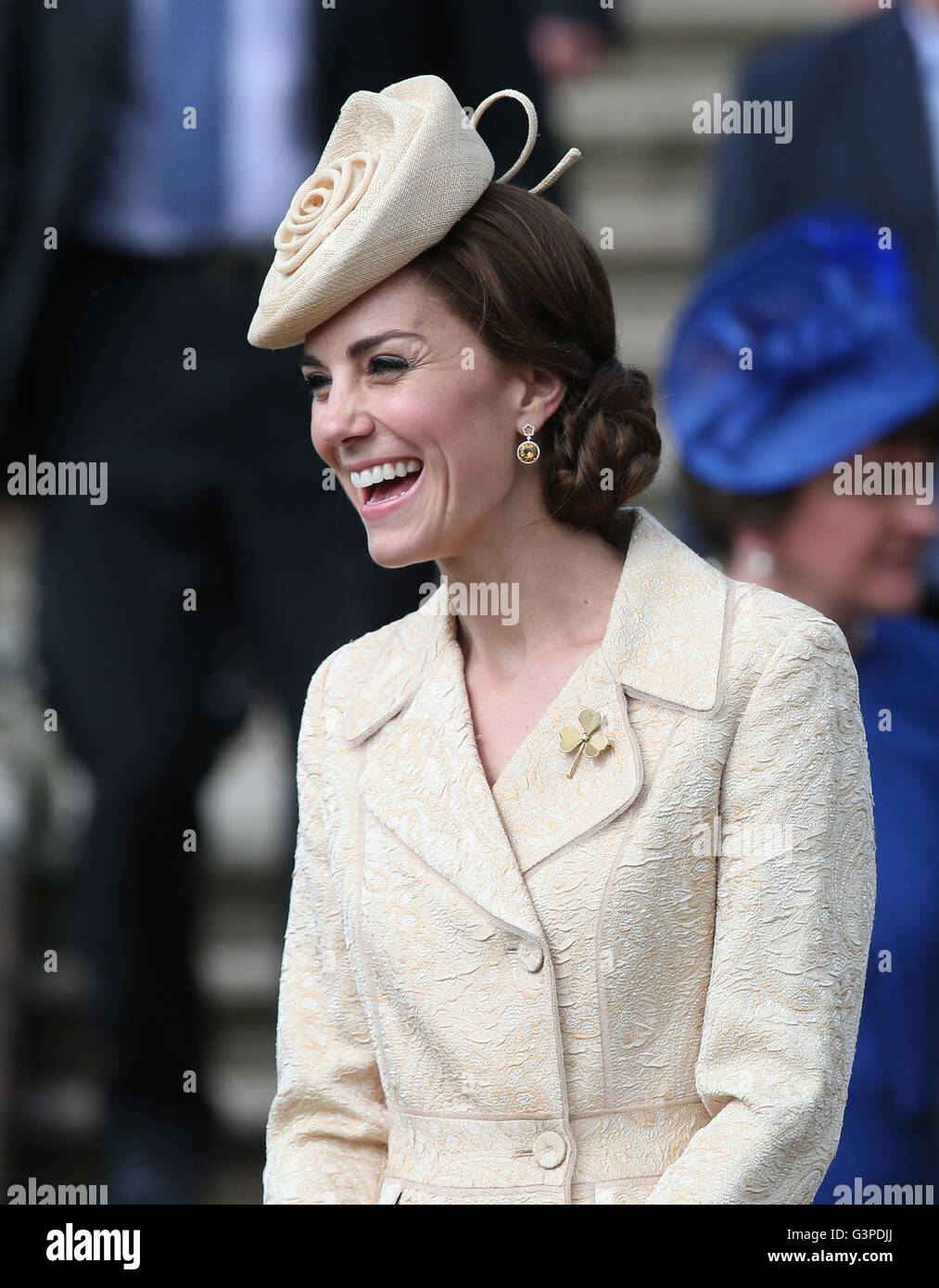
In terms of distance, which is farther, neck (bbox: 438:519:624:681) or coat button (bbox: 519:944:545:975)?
neck (bbox: 438:519:624:681)

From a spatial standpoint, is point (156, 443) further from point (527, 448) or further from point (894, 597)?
point (527, 448)

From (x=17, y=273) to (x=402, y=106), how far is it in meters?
1.82

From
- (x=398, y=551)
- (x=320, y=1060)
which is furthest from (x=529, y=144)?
(x=320, y=1060)

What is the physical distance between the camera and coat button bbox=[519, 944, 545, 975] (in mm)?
2498

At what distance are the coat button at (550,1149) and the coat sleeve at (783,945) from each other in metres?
0.12

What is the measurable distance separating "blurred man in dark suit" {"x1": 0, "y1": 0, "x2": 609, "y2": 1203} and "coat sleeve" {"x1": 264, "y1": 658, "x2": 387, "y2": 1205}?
1.22 metres

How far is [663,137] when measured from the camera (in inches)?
271

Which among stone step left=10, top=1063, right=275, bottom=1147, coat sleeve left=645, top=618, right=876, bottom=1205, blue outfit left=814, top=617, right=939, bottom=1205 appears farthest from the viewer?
stone step left=10, top=1063, right=275, bottom=1147

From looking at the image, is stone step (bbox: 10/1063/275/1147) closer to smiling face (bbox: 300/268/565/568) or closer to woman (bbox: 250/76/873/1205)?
woman (bbox: 250/76/873/1205)

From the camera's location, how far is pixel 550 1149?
2523 mm

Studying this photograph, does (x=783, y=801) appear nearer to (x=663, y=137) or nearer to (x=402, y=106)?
(x=402, y=106)

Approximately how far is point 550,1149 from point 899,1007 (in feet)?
4.84

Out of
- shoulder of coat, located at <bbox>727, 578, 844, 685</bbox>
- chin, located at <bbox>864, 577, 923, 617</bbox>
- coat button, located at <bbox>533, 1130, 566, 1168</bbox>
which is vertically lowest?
coat button, located at <bbox>533, 1130, 566, 1168</bbox>

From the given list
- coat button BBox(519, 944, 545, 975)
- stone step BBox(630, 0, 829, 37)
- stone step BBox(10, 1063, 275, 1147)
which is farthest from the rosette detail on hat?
stone step BBox(630, 0, 829, 37)
